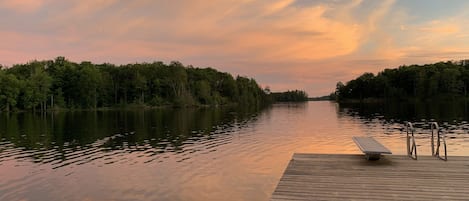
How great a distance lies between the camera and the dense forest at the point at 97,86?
99562 millimetres

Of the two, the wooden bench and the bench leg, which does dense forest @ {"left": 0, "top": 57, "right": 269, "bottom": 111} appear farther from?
the bench leg

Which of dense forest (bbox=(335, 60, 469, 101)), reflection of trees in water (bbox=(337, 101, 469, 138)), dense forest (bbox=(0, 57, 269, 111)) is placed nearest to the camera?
reflection of trees in water (bbox=(337, 101, 469, 138))

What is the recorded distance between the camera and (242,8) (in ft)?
116

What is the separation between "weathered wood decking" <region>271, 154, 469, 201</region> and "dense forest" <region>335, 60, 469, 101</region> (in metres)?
141

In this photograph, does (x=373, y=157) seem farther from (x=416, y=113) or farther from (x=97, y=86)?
(x=97, y=86)

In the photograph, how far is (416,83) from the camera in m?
148

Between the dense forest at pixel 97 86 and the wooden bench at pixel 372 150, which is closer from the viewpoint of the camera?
the wooden bench at pixel 372 150

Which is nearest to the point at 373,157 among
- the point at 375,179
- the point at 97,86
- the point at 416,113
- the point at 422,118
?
the point at 375,179

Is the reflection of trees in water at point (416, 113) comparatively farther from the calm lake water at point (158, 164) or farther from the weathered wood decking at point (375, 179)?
the weathered wood decking at point (375, 179)

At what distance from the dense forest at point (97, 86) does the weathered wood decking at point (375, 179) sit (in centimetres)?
10065

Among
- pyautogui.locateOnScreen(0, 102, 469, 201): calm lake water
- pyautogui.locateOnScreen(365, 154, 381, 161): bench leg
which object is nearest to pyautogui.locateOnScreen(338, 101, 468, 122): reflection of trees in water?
pyautogui.locateOnScreen(0, 102, 469, 201): calm lake water

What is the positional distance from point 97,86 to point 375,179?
368ft

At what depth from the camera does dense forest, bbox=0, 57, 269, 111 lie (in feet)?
327

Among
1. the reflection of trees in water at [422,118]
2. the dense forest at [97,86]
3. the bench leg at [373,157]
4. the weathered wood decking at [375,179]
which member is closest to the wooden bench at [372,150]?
the bench leg at [373,157]
